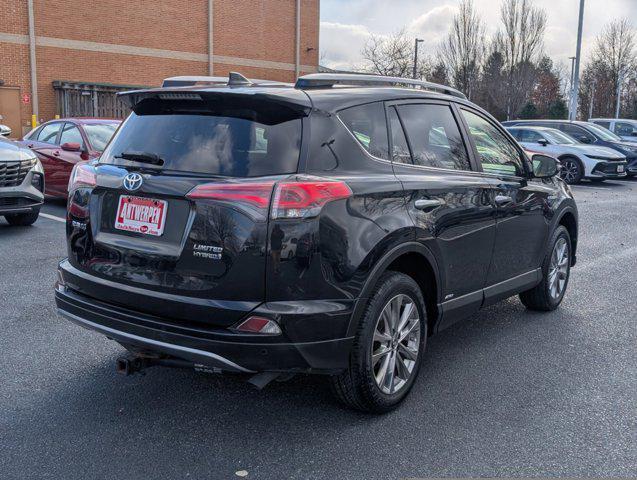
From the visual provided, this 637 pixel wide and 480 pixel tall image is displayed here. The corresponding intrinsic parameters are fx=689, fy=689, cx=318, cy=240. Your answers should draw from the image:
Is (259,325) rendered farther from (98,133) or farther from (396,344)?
(98,133)

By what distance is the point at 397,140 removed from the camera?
3.98m

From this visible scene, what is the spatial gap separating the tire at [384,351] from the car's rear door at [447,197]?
32 centimetres

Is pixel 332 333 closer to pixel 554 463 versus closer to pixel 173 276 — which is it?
pixel 173 276

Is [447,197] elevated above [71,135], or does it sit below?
below

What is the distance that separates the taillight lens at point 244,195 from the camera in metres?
3.13

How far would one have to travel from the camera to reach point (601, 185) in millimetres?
19109

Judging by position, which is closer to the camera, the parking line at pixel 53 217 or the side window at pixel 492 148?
the side window at pixel 492 148

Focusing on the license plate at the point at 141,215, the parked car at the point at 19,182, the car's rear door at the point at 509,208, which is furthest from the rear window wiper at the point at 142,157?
the parked car at the point at 19,182

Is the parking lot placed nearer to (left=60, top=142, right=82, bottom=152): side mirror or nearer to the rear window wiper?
the rear window wiper

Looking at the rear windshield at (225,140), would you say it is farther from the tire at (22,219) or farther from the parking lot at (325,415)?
the tire at (22,219)

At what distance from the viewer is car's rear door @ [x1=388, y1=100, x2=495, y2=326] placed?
3.92 metres

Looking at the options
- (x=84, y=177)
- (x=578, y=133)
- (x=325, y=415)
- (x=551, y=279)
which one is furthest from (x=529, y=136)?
(x=84, y=177)

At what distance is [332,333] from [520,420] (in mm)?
1231

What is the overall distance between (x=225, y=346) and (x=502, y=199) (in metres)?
2.46
